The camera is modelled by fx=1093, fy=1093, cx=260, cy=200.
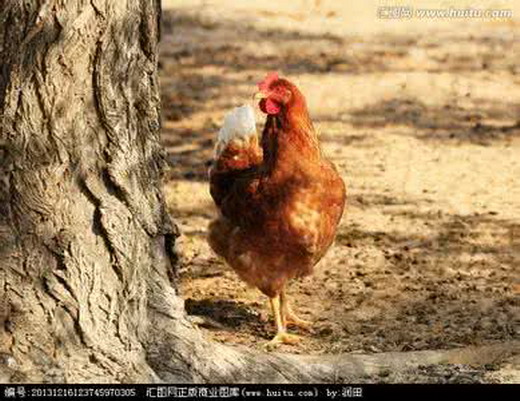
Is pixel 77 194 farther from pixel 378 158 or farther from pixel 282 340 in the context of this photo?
pixel 378 158

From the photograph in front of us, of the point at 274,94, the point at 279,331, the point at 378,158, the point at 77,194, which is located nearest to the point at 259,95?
the point at 274,94

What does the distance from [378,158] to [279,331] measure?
3.13 metres

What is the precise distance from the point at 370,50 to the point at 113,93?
694 cm

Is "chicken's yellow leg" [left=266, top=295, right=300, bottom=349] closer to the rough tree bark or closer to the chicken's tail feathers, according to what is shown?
the chicken's tail feathers

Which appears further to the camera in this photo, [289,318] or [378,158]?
[378,158]

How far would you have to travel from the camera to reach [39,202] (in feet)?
14.7

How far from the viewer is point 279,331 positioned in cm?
611

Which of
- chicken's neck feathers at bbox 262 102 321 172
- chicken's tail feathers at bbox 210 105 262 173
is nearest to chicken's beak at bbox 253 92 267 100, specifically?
chicken's neck feathers at bbox 262 102 321 172

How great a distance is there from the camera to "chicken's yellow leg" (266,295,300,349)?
6016mm

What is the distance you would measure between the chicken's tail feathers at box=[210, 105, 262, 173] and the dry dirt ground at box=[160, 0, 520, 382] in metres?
0.82

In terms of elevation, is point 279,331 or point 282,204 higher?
point 282,204

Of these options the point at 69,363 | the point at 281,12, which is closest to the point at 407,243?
the point at 69,363

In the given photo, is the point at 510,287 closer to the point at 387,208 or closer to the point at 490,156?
the point at 387,208
